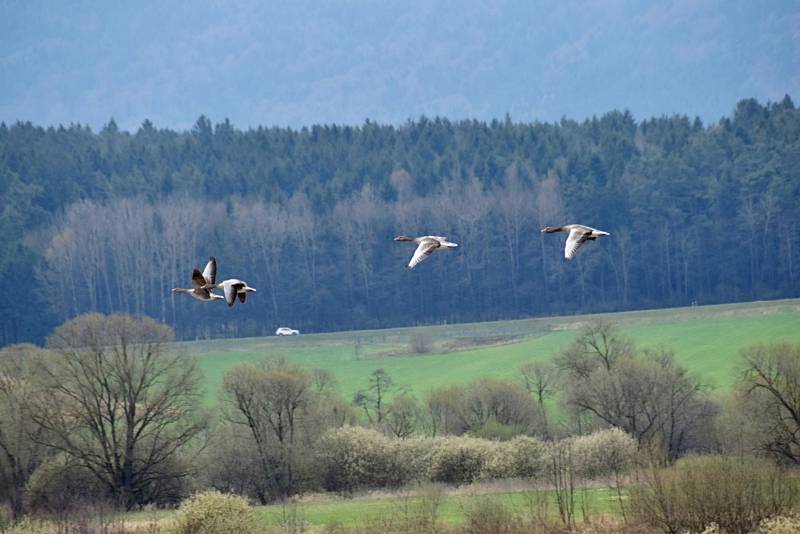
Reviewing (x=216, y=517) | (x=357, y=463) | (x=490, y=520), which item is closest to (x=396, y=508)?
(x=490, y=520)

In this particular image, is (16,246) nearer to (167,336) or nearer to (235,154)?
(235,154)

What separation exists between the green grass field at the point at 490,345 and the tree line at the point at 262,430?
13314mm

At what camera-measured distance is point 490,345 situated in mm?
117750

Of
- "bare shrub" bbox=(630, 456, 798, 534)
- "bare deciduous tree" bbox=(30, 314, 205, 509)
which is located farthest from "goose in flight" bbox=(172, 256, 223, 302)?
"bare deciduous tree" bbox=(30, 314, 205, 509)

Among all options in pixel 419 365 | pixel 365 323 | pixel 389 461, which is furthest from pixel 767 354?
pixel 365 323

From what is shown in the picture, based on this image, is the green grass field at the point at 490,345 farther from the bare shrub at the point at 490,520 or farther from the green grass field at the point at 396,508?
the bare shrub at the point at 490,520

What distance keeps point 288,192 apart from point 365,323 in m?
33.0

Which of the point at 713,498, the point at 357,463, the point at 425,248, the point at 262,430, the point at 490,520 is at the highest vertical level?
the point at 425,248

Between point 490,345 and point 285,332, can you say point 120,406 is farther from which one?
point 285,332

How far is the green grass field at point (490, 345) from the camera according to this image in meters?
102

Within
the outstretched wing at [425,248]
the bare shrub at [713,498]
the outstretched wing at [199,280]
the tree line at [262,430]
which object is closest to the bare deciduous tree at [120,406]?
the tree line at [262,430]

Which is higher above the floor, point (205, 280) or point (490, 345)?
point (205, 280)

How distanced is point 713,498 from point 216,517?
1867 cm

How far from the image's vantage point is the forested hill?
495ft
